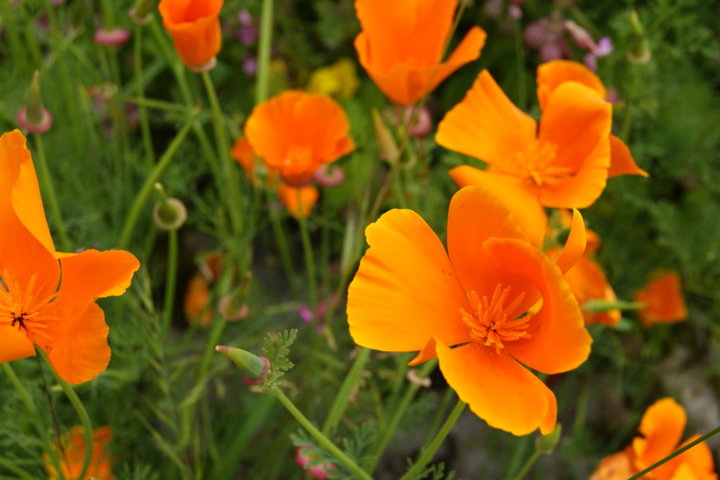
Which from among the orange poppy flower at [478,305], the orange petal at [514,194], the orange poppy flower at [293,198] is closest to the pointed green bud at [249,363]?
the orange poppy flower at [478,305]

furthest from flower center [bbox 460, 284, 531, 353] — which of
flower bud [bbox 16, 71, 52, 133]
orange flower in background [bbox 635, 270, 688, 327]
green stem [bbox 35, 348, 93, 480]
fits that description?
orange flower in background [bbox 635, 270, 688, 327]

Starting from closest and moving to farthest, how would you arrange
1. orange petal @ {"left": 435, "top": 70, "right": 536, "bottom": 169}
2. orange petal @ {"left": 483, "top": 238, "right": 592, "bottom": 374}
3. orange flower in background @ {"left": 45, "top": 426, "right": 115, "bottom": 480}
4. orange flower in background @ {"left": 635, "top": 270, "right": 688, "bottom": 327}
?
orange petal @ {"left": 483, "top": 238, "right": 592, "bottom": 374} < orange petal @ {"left": 435, "top": 70, "right": 536, "bottom": 169} < orange flower in background @ {"left": 45, "top": 426, "right": 115, "bottom": 480} < orange flower in background @ {"left": 635, "top": 270, "right": 688, "bottom": 327}

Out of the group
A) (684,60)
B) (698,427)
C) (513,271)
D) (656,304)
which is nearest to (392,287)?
(513,271)

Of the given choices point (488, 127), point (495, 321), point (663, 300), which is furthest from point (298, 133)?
point (663, 300)

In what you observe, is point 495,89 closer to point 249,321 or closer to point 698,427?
point 249,321

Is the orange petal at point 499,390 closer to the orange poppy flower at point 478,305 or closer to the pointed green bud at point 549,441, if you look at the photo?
the orange poppy flower at point 478,305

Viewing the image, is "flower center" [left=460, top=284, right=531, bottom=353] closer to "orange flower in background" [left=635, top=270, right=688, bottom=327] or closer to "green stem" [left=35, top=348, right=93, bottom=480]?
"green stem" [left=35, top=348, right=93, bottom=480]
